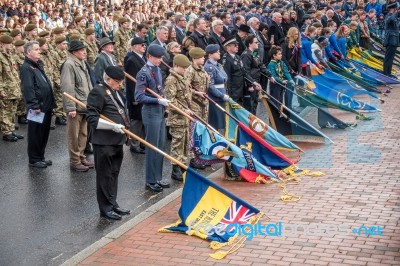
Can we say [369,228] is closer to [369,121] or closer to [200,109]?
[200,109]

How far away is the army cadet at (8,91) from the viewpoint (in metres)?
13.4

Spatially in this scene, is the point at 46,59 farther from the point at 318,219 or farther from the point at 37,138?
the point at 318,219

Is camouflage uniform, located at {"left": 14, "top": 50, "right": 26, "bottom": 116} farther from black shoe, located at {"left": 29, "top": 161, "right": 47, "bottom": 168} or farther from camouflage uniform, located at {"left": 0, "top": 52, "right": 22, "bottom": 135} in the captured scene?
black shoe, located at {"left": 29, "top": 161, "right": 47, "bottom": 168}

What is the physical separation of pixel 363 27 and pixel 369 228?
15135 mm

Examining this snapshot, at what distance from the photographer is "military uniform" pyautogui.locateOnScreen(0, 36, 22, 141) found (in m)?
13.4

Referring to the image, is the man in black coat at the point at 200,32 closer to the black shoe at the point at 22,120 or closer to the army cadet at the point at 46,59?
the army cadet at the point at 46,59

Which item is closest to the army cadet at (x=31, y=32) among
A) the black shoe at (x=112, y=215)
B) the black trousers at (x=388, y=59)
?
the black shoe at (x=112, y=215)

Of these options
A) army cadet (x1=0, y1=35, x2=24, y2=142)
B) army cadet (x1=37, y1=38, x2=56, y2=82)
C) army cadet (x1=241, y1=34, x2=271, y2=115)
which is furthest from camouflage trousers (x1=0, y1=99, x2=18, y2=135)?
army cadet (x1=241, y1=34, x2=271, y2=115)

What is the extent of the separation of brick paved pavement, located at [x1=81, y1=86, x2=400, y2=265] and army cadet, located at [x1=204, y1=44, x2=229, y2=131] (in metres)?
1.60

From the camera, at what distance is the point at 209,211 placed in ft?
28.2

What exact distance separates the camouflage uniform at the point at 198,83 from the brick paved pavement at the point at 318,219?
4.85 ft

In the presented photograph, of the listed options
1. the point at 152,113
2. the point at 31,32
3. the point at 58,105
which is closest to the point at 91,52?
the point at 58,105

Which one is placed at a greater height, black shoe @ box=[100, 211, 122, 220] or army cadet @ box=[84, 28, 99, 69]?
army cadet @ box=[84, 28, 99, 69]

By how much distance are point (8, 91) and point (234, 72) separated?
417cm
